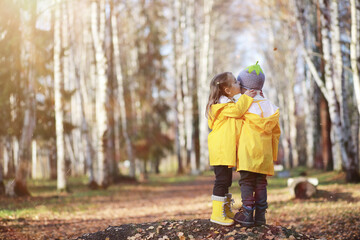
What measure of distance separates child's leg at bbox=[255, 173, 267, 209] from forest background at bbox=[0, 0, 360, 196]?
2.47m

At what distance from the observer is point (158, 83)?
1172 inches

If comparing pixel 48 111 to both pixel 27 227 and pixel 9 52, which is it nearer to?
pixel 9 52

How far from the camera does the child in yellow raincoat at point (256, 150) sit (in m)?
4.82

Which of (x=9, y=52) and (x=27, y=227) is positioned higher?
(x=9, y=52)

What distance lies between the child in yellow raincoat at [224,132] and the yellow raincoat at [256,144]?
0.10 m

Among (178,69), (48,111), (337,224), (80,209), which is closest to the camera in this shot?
(337,224)

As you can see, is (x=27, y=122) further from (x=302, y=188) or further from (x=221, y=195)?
(x=221, y=195)

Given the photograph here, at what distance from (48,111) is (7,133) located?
264cm

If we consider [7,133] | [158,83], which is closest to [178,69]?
[158,83]

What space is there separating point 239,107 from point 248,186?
1.00 metres

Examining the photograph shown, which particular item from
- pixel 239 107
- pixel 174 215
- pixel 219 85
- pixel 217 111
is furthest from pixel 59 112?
pixel 239 107

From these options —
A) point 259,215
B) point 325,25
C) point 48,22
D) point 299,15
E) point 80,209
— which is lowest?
point 80,209

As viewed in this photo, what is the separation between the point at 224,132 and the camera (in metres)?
4.97

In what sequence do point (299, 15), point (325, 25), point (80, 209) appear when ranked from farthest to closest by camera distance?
point (299, 15) → point (325, 25) → point (80, 209)
